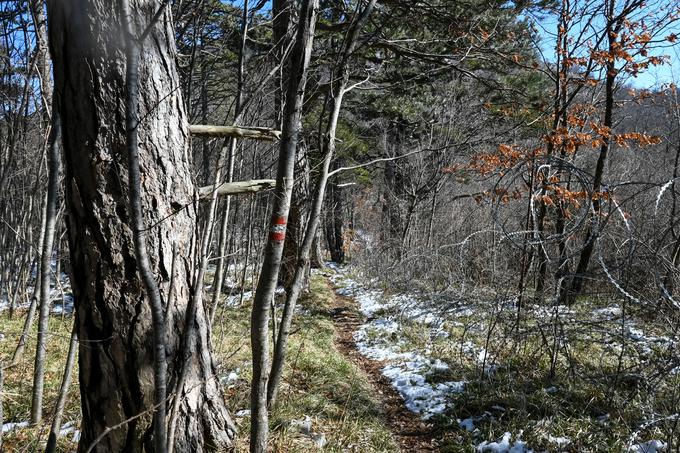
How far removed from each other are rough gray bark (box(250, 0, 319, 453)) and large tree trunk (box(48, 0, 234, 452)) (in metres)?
0.42

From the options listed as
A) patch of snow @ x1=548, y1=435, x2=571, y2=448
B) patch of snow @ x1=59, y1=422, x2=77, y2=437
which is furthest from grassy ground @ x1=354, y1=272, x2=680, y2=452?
patch of snow @ x1=59, y1=422, x2=77, y2=437

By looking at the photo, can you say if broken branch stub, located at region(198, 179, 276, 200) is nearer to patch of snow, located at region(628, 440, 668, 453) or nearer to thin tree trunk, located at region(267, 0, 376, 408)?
thin tree trunk, located at region(267, 0, 376, 408)

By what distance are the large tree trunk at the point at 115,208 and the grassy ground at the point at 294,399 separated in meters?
0.37

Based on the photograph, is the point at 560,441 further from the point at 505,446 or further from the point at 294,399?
the point at 294,399

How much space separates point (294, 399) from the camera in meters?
3.99

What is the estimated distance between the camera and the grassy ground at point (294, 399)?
3166mm

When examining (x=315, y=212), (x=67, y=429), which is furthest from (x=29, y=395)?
(x=315, y=212)

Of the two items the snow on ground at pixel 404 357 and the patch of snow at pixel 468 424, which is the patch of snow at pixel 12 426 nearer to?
the snow on ground at pixel 404 357

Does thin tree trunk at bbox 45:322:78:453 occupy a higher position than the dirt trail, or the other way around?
thin tree trunk at bbox 45:322:78:453

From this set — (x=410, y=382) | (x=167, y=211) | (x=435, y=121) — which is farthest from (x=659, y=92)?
(x=167, y=211)

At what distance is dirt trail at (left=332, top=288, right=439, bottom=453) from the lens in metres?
3.94

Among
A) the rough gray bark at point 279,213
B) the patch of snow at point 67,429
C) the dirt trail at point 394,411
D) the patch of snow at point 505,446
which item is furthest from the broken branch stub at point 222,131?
the patch of snow at point 505,446

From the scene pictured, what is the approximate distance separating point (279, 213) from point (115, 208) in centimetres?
85

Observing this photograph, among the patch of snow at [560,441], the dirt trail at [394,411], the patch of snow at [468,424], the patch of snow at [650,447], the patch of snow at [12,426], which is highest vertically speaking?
the patch of snow at [650,447]
